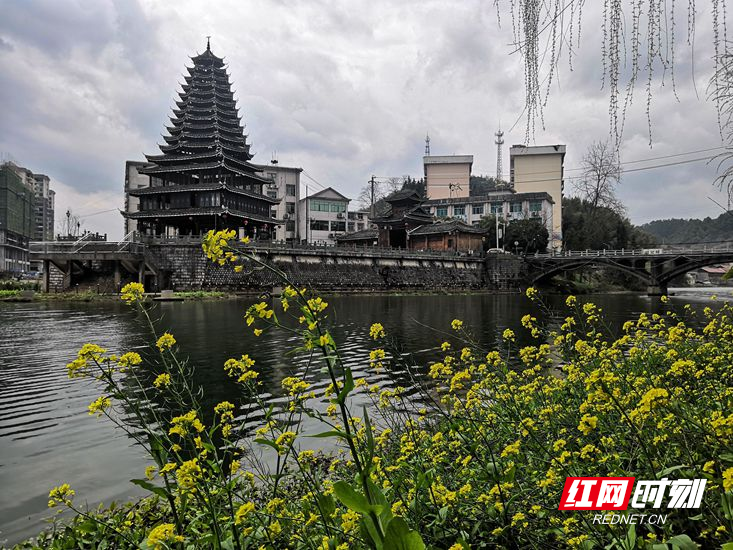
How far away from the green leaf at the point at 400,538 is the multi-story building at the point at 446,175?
8914 centimetres

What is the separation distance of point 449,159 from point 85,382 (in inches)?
3323

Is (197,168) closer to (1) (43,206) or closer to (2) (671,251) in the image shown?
(2) (671,251)

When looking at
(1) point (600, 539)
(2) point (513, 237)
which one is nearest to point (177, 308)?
(1) point (600, 539)

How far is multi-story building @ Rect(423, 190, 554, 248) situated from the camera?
2820 inches

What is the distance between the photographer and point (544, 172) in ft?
255

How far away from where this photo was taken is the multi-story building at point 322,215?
75250 mm

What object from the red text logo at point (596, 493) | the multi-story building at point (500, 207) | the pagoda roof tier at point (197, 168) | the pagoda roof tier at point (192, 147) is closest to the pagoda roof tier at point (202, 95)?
the pagoda roof tier at point (192, 147)

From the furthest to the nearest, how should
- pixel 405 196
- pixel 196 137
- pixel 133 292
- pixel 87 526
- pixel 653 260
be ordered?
pixel 405 196
pixel 196 137
pixel 653 260
pixel 87 526
pixel 133 292

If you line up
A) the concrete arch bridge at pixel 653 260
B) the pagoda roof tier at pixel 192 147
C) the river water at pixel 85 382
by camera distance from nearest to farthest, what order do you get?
the river water at pixel 85 382 < the concrete arch bridge at pixel 653 260 < the pagoda roof tier at pixel 192 147

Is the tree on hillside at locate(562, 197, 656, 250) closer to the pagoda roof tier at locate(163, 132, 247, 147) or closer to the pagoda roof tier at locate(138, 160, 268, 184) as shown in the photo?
the pagoda roof tier at locate(138, 160, 268, 184)

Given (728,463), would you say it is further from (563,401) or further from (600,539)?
(563,401)

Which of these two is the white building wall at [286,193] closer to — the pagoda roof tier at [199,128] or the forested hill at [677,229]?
the pagoda roof tier at [199,128]

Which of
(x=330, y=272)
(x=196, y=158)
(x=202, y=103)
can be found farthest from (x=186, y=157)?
(x=330, y=272)

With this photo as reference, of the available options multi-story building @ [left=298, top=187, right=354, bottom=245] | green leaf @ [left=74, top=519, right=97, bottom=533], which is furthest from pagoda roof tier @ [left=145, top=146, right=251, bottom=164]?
green leaf @ [left=74, top=519, right=97, bottom=533]
